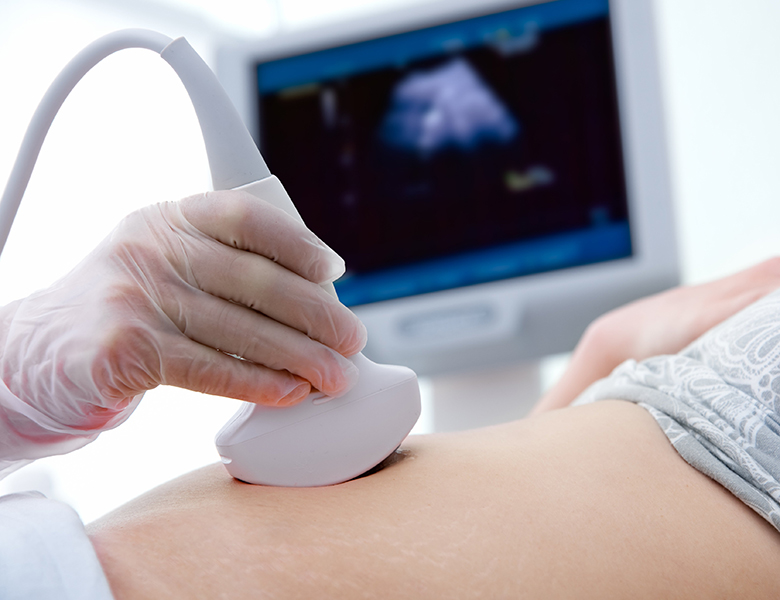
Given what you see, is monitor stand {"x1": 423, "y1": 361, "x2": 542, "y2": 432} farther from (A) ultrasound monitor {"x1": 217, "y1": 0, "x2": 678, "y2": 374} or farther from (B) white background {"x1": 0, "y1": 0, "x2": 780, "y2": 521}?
(B) white background {"x1": 0, "y1": 0, "x2": 780, "y2": 521}

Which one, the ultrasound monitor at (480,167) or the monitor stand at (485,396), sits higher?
the ultrasound monitor at (480,167)

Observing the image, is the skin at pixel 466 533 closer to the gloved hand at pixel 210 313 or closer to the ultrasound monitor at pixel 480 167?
the gloved hand at pixel 210 313

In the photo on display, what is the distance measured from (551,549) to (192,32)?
1.66m

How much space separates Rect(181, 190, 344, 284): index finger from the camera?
1.48 ft

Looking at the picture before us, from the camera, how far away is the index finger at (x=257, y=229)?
450mm

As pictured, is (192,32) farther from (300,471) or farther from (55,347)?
(300,471)

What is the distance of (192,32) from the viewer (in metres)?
1.63

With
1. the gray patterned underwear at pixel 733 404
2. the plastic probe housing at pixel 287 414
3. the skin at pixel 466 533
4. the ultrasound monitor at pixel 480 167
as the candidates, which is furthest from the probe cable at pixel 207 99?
the ultrasound monitor at pixel 480 167

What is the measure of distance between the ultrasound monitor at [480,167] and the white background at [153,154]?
4.8 inches

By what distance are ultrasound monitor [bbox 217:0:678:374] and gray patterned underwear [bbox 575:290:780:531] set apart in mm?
605

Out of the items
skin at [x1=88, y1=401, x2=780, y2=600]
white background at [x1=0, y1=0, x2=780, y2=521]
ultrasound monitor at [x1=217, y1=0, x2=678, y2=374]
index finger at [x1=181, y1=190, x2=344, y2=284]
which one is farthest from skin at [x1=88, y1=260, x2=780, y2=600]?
white background at [x1=0, y1=0, x2=780, y2=521]

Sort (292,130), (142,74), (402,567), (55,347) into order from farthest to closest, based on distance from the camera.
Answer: (142,74)
(292,130)
(55,347)
(402,567)

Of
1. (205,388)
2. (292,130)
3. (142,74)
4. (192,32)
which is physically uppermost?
(192,32)

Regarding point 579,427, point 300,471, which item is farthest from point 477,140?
point 300,471
